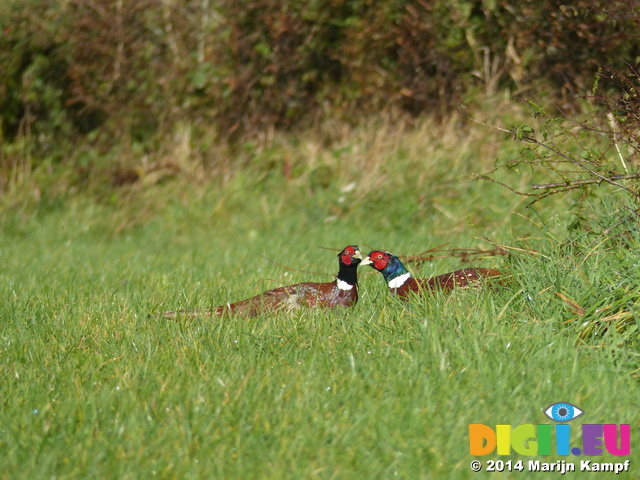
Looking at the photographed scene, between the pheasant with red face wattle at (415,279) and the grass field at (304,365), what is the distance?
0.12 m

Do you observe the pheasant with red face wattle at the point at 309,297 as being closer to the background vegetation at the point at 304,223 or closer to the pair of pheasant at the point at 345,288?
the pair of pheasant at the point at 345,288

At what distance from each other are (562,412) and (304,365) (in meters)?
1.20

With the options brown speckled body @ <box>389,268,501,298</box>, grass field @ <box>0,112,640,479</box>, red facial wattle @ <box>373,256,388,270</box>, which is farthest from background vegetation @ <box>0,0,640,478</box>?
red facial wattle @ <box>373,256,388,270</box>

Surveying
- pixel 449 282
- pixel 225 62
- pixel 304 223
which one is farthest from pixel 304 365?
pixel 225 62

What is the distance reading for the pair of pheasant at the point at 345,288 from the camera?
480 cm

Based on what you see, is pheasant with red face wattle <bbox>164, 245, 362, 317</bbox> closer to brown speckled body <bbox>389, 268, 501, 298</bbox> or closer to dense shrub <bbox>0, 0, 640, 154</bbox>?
brown speckled body <bbox>389, 268, 501, 298</bbox>

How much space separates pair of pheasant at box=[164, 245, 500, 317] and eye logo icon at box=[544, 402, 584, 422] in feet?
4.61

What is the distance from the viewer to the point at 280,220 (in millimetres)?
9016

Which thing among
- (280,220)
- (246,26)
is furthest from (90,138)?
(280,220)

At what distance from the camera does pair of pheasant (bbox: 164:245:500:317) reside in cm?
480

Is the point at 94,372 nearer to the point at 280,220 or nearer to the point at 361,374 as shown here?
the point at 361,374

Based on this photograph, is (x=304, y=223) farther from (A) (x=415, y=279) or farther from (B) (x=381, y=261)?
(A) (x=415, y=279)

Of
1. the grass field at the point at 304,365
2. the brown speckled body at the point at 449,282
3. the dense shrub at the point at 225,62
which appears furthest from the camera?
the dense shrub at the point at 225,62

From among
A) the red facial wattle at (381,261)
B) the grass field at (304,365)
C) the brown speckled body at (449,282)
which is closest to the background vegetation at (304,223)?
the grass field at (304,365)
